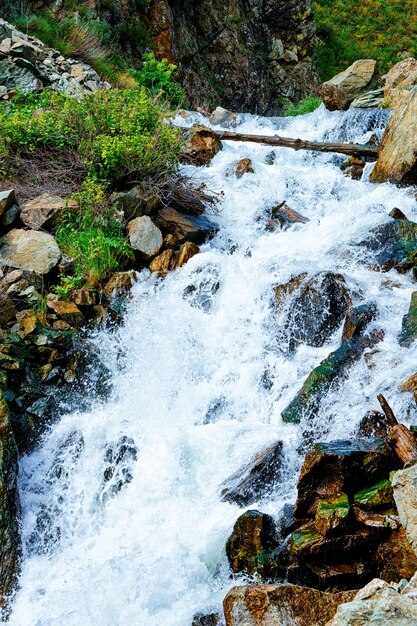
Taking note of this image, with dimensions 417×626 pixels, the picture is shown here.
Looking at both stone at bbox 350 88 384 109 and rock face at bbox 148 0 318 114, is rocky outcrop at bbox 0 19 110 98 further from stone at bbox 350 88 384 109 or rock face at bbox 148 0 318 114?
stone at bbox 350 88 384 109

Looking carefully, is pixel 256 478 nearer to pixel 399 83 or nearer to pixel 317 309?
pixel 317 309

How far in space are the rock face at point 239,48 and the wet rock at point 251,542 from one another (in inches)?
593

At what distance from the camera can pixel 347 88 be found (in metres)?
15.5

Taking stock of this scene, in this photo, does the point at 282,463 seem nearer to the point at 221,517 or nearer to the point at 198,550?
the point at 221,517

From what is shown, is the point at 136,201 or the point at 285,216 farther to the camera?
the point at 285,216

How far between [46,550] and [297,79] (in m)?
21.2

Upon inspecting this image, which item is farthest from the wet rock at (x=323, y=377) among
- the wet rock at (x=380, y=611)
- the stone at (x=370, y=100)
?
the stone at (x=370, y=100)

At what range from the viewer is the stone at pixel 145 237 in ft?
24.6

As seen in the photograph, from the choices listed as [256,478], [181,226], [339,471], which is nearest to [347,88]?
[181,226]

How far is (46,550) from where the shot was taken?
4.72m

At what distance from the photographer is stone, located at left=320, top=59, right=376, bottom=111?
15.3m

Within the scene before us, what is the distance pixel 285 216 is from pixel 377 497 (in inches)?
226

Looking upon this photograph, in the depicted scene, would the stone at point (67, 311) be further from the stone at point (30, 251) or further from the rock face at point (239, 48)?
the rock face at point (239, 48)

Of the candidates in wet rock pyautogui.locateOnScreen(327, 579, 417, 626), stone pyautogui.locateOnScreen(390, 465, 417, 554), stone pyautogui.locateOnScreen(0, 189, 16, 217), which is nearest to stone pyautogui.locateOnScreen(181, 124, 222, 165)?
stone pyautogui.locateOnScreen(0, 189, 16, 217)
